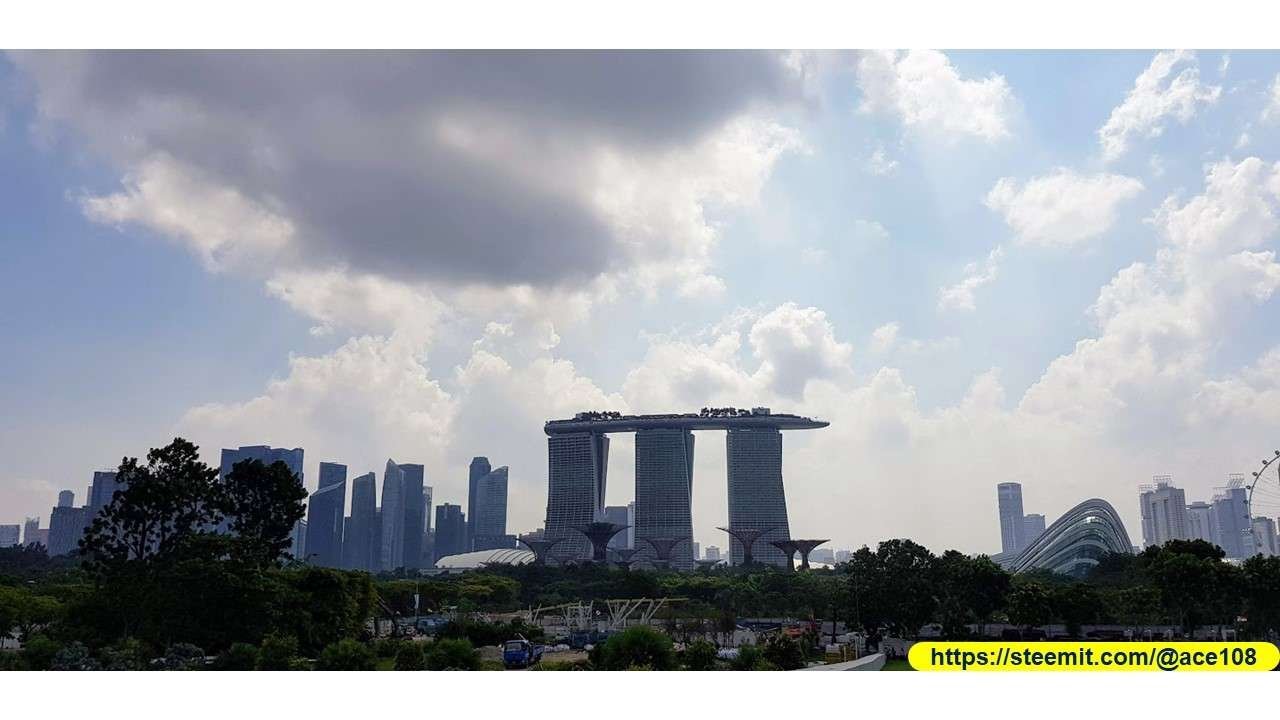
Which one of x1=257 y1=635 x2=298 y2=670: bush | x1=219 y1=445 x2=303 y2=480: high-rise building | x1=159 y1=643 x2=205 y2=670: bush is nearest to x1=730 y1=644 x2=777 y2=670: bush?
x1=257 y1=635 x2=298 y2=670: bush

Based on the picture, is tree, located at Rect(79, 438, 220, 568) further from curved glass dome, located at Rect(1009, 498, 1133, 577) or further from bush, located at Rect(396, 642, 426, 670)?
curved glass dome, located at Rect(1009, 498, 1133, 577)

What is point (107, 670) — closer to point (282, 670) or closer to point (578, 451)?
point (282, 670)

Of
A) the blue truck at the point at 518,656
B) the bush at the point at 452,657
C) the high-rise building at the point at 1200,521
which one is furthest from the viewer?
the high-rise building at the point at 1200,521

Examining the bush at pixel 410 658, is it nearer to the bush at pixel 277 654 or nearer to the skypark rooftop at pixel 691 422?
the bush at pixel 277 654

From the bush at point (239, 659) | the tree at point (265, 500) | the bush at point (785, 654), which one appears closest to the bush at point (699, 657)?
the bush at point (785, 654)

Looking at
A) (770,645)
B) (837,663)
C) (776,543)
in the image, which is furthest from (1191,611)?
(776,543)

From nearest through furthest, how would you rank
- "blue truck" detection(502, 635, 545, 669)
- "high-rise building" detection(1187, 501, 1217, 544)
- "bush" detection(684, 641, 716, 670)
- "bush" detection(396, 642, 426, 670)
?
"bush" detection(684, 641, 716, 670) → "bush" detection(396, 642, 426, 670) → "blue truck" detection(502, 635, 545, 669) → "high-rise building" detection(1187, 501, 1217, 544)

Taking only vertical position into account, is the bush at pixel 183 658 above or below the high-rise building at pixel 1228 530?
below

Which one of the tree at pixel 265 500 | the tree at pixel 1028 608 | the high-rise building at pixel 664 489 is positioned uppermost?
the high-rise building at pixel 664 489
